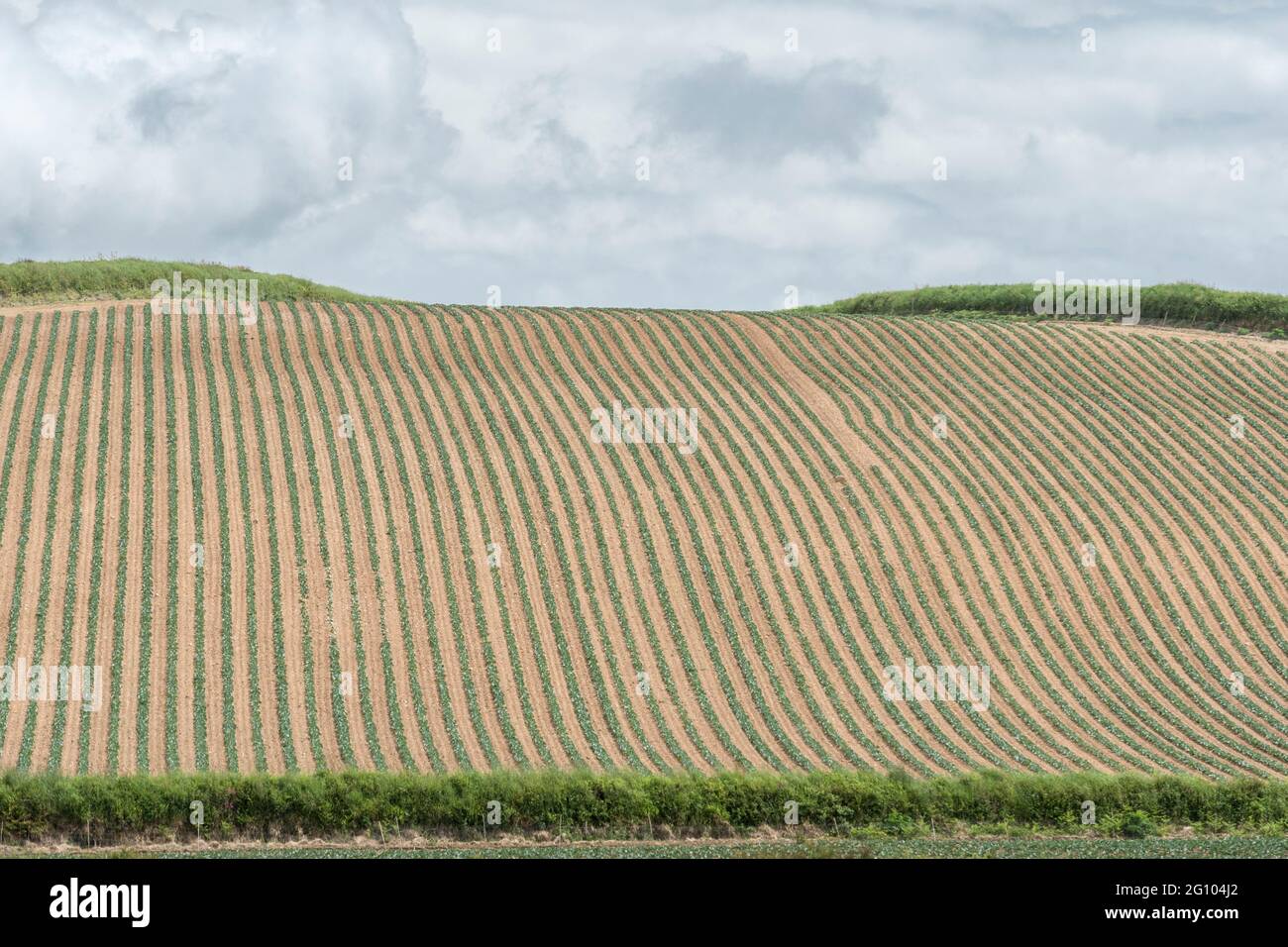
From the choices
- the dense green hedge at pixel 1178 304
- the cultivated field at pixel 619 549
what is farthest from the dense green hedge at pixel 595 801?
the dense green hedge at pixel 1178 304

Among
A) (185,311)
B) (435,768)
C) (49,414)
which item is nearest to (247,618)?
(435,768)

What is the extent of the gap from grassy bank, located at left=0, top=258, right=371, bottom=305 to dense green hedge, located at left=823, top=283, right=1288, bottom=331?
102 ft

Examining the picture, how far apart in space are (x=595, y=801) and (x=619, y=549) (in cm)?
1787

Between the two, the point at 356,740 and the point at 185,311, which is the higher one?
the point at 185,311

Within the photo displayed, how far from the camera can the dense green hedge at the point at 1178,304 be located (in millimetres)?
73062

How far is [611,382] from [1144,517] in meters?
19.9

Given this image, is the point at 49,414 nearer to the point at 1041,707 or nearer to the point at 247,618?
the point at 247,618

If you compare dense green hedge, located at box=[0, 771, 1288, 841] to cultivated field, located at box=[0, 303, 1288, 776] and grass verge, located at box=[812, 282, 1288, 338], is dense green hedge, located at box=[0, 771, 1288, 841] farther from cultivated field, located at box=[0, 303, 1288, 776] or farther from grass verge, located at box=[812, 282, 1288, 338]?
grass verge, located at box=[812, 282, 1288, 338]

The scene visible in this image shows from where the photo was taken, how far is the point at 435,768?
35.4m

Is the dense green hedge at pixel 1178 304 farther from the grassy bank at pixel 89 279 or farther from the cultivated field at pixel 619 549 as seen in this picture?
the grassy bank at pixel 89 279

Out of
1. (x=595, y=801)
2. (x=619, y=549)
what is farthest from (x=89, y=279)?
(x=595, y=801)

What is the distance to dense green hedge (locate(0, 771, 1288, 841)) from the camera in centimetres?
2812

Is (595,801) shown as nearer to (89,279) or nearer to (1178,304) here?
(89,279)

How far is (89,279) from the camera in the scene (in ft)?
228
